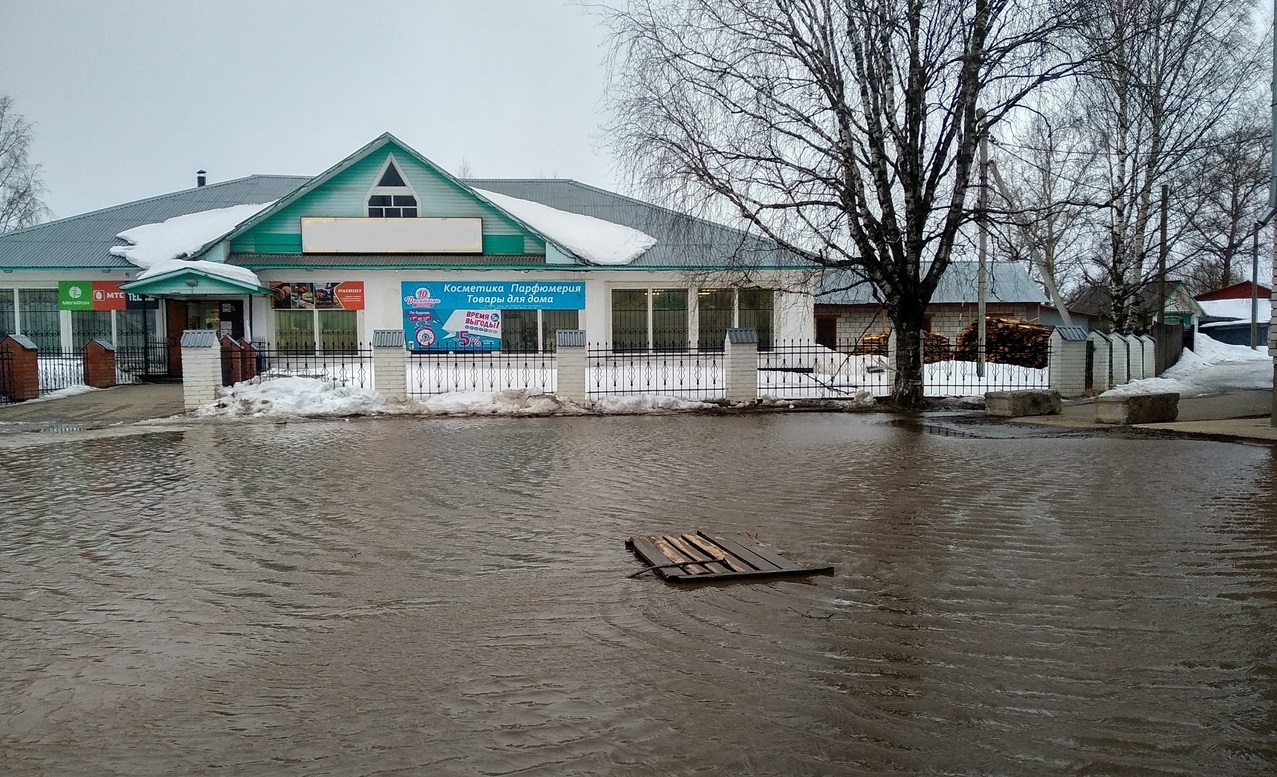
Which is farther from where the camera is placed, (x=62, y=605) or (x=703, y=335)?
(x=703, y=335)

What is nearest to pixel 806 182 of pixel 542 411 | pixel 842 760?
pixel 542 411

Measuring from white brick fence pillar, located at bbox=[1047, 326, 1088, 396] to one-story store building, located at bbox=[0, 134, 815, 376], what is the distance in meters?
7.55

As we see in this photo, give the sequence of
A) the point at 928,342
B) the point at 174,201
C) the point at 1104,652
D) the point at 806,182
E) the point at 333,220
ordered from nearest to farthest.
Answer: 1. the point at 1104,652
2. the point at 806,182
3. the point at 333,220
4. the point at 928,342
5. the point at 174,201

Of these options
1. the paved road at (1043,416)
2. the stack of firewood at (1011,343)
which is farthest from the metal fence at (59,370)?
the stack of firewood at (1011,343)

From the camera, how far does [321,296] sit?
25938 millimetres

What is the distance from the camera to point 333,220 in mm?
26344

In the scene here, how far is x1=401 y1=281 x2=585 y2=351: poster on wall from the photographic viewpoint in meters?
26.0

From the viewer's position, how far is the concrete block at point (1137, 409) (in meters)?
14.3

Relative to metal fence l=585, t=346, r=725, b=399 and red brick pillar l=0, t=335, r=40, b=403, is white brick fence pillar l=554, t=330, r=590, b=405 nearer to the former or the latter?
metal fence l=585, t=346, r=725, b=399

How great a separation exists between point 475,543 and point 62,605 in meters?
2.70

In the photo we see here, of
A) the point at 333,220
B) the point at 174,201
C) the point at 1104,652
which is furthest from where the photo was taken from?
the point at 174,201

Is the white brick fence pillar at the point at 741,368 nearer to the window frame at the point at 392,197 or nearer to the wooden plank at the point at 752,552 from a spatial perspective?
the wooden plank at the point at 752,552

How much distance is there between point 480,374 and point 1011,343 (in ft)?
55.2

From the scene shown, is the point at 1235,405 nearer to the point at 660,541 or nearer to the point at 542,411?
the point at 542,411
